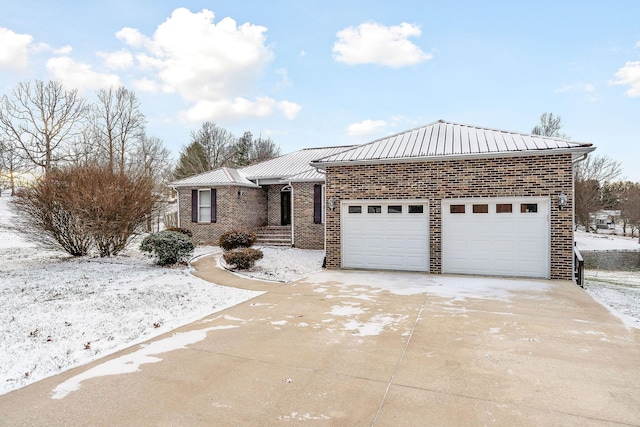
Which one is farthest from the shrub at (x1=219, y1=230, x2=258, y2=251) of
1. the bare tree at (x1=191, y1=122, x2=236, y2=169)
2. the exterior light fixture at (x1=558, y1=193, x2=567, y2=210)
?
the bare tree at (x1=191, y1=122, x2=236, y2=169)

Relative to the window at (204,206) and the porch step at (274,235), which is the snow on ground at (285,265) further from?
the window at (204,206)

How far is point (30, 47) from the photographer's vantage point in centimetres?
Answer: 1551

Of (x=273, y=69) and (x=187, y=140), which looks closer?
(x=273, y=69)

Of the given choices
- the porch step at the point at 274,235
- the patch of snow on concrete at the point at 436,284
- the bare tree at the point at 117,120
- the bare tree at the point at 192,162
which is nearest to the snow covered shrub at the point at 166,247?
the patch of snow on concrete at the point at 436,284

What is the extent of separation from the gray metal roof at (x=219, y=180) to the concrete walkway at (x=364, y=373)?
11318 millimetres

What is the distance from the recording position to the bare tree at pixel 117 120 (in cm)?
2714

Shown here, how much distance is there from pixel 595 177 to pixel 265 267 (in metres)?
37.0

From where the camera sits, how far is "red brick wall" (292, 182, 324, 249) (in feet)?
52.4

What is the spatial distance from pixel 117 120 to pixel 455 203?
27.5 m

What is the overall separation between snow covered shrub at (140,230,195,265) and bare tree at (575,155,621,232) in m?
34.5

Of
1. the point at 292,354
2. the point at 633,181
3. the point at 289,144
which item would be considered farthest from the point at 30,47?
the point at 633,181

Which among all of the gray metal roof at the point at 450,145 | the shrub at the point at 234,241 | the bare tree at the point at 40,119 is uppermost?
the bare tree at the point at 40,119

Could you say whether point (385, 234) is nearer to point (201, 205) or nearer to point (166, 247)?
point (166, 247)

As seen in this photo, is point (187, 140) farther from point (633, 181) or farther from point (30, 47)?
point (633, 181)
